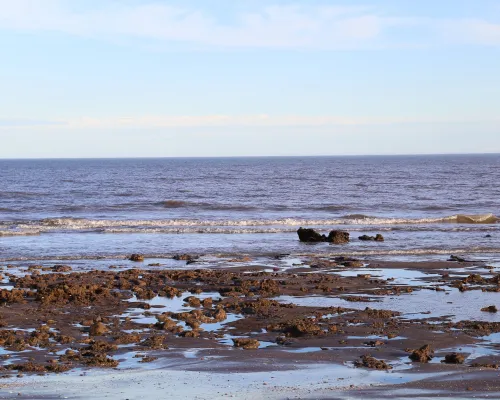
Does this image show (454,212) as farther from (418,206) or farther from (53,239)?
(53,239)

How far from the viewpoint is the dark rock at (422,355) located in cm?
1280

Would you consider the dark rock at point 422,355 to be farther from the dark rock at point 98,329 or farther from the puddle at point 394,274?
the puddle at point 394,274

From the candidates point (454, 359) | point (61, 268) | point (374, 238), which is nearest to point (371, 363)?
point (454, 359)

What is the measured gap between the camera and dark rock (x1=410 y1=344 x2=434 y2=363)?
12.8 m

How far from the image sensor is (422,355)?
12836 millimetres

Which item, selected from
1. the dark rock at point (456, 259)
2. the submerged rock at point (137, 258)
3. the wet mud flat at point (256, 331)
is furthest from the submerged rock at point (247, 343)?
the dark rock at point (456, 259)

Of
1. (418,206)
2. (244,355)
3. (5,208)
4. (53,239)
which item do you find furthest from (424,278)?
(5,208)

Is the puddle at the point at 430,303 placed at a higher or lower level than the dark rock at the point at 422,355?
lower

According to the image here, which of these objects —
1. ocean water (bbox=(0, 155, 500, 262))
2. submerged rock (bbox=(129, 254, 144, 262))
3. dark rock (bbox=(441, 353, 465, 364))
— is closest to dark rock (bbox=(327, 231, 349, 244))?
ocean water (bbox=(0, 155, 500, 262))

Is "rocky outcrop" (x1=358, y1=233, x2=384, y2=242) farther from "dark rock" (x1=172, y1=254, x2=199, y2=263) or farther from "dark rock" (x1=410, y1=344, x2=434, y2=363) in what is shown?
"dark rock" (x1=410, y1=344, x2=434, y2=363)

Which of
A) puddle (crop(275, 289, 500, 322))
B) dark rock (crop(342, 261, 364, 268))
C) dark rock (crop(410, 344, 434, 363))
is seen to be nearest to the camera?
dark rock (crop(410, 344, 434, 363))

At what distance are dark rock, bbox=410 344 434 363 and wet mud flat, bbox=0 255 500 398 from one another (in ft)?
0.07

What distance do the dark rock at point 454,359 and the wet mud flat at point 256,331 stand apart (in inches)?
0.7

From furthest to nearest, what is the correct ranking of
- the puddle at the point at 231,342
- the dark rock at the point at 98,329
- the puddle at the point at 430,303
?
the puddle at the point at 430,303 → the dark rock at the point at 98,329 → the puddle at the point at 231,342
